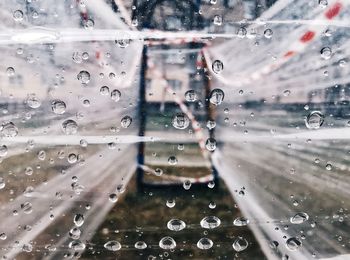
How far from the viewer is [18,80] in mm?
1140

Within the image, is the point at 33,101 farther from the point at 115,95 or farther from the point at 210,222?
the point at 210,222

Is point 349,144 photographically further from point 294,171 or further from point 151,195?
point 151,195

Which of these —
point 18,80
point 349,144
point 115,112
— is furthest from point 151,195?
point 349,144

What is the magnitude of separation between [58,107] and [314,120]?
0.78m

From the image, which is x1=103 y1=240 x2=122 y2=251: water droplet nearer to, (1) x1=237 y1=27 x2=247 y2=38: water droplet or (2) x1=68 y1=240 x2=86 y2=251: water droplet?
(2) x1=68 y1=240 x2=86 y2=251: water droplet

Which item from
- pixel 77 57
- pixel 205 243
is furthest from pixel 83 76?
pixel 205 243

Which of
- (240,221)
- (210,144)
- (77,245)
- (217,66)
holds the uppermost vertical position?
(217,66)

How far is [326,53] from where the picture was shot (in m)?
1.19

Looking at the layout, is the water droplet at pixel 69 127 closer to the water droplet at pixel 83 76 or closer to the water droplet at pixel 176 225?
the water droplet at pixel 83 76

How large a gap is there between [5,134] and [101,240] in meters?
0.43

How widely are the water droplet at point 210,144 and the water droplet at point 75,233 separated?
481mm

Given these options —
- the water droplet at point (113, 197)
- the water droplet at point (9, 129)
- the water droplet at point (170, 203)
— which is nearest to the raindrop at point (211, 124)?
the water droplet at point (170, 203)

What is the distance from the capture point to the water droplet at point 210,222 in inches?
49.5

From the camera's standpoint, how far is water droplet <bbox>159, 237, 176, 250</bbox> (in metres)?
1.25
